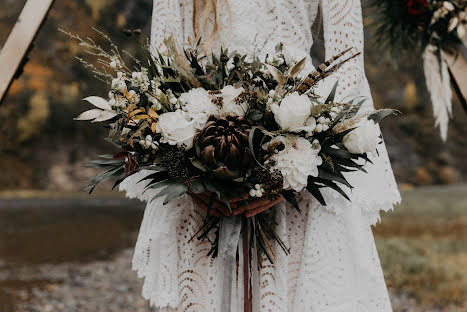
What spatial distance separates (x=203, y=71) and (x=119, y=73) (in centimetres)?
19

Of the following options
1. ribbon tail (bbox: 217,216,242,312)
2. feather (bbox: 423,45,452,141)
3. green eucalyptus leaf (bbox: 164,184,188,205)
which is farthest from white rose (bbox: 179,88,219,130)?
feather (bbox: 423,45,452,141)

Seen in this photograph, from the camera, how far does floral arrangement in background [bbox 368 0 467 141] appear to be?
2.36 metres

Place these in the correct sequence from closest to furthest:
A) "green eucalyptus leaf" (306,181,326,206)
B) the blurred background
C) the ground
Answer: "green eucalyptus leaf" (306,181,326,206), the ground, the blurred background

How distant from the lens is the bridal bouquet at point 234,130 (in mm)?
994

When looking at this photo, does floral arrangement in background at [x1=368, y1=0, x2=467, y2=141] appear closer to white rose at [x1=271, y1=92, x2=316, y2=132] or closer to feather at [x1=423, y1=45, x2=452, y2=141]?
feather at [x1=423, y1=45, x2=452, y2=141]

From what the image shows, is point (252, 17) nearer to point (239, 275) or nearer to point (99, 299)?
point (239, 275)

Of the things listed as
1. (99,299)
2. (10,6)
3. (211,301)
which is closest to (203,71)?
(211,301)

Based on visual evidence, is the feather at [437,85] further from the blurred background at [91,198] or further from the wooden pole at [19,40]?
the wooden pole at [19,40]

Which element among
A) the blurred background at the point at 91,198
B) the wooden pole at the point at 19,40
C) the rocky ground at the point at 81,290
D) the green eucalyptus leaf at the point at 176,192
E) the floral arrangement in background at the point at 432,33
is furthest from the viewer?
the blurred background at the point at 91,198

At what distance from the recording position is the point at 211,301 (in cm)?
119

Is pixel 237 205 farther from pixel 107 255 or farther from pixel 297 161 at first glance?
pixel 107 255

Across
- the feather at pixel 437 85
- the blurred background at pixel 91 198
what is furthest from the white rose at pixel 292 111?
the blurred background at pixel 91 198

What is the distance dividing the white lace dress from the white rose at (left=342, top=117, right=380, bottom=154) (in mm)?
167

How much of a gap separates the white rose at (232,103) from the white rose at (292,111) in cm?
7
